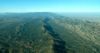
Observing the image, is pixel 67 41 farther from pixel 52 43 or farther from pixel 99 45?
pixel 99 45

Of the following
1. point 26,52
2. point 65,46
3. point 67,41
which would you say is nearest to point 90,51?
point 65,46

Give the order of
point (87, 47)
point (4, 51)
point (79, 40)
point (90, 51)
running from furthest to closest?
point (79, 40)
point (87, 47)
point (90, 51)
point (4, 51)

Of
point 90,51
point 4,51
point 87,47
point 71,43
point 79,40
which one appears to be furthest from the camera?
point 79,40

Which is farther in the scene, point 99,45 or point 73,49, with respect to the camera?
point 99,45

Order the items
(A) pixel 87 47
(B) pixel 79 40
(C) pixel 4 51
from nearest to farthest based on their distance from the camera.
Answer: (C) pixel 4 51
(A) pixel 87 47
(B) pixel 79 40

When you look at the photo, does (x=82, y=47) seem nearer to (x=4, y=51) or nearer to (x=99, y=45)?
(x=99, y=45)

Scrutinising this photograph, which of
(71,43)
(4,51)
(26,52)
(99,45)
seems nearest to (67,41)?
(71,43)

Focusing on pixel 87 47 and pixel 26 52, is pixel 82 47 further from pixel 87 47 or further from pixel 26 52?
pixel 26 52

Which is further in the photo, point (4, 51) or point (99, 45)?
point (99, 45)
